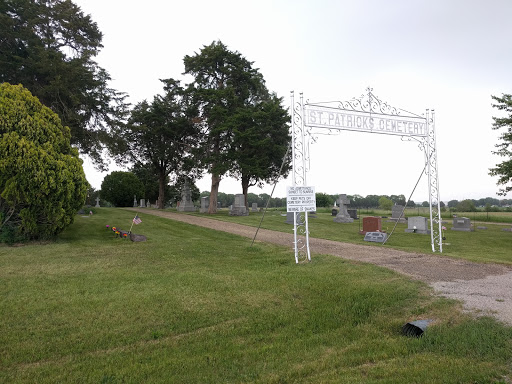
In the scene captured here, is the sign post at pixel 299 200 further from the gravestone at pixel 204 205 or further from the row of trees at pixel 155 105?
the gravestone at pixel 204 205

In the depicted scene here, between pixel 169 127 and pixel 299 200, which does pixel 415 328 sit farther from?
pixel 169 127

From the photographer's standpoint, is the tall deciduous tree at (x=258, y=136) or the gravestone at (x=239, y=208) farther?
the gravestone at (x=239, y=208)

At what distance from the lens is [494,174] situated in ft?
55.2

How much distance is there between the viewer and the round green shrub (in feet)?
32.3

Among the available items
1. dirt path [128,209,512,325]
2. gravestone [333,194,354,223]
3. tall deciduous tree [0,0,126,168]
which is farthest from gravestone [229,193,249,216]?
dirt path [128,209,512,325]

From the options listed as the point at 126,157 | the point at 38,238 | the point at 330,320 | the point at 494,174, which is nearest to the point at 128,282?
the point at 330,320

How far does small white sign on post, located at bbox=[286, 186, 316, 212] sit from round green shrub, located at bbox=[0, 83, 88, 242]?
287 inches

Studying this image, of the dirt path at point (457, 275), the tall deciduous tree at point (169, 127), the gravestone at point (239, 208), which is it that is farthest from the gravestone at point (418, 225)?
the tall deciduous tree at point (169, 127)

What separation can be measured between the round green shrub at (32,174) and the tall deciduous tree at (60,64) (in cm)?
637

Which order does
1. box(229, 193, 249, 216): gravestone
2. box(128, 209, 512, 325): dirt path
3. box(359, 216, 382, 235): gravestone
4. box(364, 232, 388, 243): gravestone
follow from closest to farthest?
box(128, 209, 512, 325): dirt path → box(364, 232, 388, 243): gravestone → box(359, 216, 382, 235): gravestone → box(229, 193, 249, 216): gravestone

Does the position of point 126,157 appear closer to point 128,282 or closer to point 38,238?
point 38,238

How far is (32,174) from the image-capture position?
990cm

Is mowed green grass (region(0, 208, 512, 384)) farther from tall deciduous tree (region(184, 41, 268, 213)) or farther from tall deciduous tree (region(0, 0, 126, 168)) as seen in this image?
tall deciduous tree (region(184, 41, 268, 213))

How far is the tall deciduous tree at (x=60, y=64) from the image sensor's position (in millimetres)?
16484
